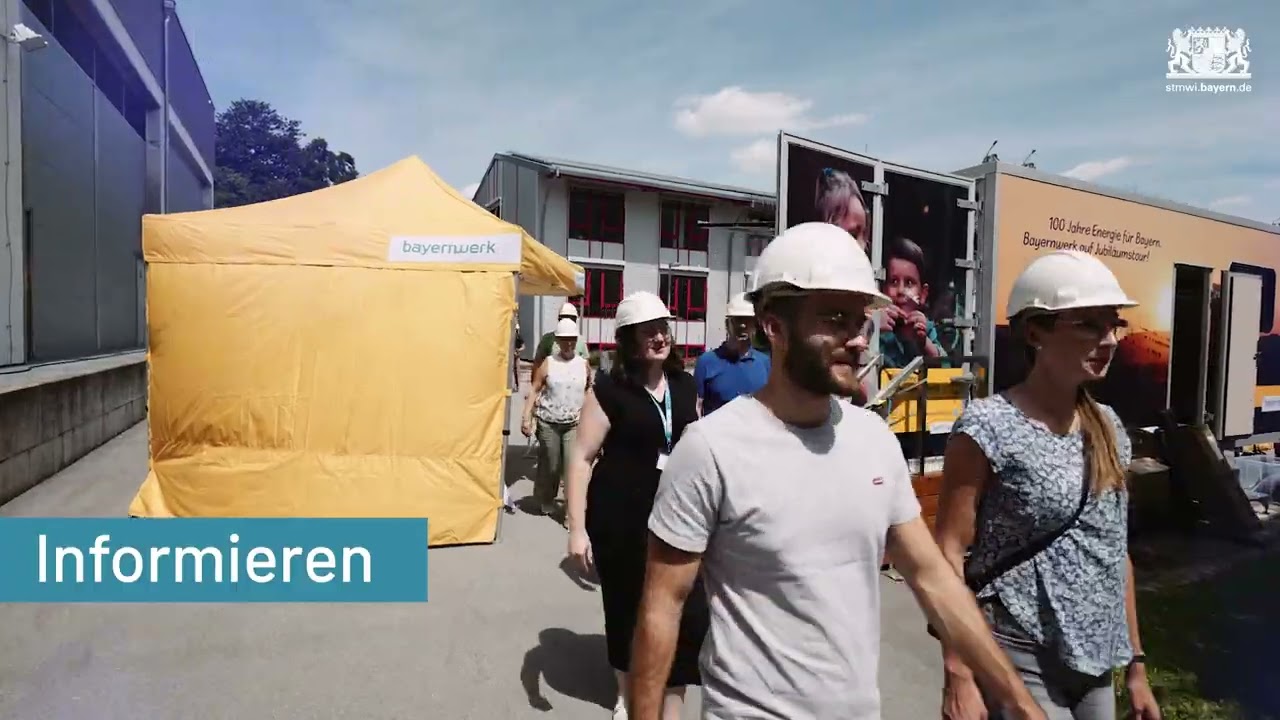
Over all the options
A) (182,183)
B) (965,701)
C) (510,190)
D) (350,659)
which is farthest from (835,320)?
(182,183)

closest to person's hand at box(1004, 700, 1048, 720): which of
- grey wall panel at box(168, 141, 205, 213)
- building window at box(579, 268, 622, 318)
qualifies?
building window at box(579, 268, 622, 318)

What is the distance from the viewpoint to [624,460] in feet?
9.95

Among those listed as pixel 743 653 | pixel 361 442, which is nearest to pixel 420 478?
pixel 361 442

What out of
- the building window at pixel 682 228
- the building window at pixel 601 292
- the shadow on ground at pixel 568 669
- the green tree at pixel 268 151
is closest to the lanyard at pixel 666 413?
the shadow on ground at pixel 568 669

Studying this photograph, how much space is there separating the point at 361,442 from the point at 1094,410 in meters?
5.40

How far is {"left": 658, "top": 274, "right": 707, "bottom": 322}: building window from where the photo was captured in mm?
26047

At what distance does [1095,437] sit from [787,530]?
43.4 inches

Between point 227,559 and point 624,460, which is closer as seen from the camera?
point 624,460

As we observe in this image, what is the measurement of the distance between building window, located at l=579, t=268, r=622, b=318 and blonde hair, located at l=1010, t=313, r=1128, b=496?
22035 millimetres

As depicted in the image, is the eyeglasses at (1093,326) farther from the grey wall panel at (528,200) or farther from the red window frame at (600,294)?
the red window frame at (600,294)

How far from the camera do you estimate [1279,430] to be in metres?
8.76

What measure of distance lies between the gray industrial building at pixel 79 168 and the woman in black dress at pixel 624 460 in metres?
13.1

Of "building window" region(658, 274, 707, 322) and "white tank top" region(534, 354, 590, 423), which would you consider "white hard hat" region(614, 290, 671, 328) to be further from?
"building window" region(658, 274, 707, 322)

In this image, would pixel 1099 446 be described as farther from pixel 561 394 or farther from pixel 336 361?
pixel 336 361
